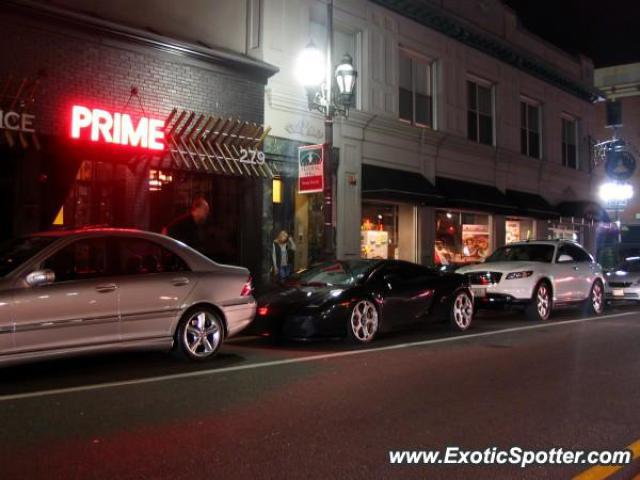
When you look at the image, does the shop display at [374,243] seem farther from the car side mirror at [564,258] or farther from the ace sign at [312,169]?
the car side mirror at [564,258]

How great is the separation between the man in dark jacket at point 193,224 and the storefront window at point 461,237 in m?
8.88

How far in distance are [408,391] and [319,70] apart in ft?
28.3

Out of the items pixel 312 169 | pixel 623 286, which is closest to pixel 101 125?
pixel 312 169

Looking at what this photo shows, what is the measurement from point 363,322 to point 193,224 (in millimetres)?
5984

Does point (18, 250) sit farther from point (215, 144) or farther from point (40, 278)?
point (215, 144)

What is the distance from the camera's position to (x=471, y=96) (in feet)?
76.9

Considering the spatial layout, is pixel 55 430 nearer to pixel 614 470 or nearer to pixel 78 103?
pixel 614 470

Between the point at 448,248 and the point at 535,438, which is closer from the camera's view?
the point at 535,438

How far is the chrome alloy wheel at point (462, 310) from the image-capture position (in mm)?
11812

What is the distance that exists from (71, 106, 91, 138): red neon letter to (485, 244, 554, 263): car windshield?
863 cm

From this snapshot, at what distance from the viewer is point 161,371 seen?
7930 mm

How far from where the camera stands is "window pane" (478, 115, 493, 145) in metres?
23.8

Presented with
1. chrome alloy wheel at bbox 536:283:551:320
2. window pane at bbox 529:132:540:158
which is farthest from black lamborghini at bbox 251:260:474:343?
window pane at bbox 529:132:540:158

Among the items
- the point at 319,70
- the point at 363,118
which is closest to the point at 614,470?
the point at 319,70
